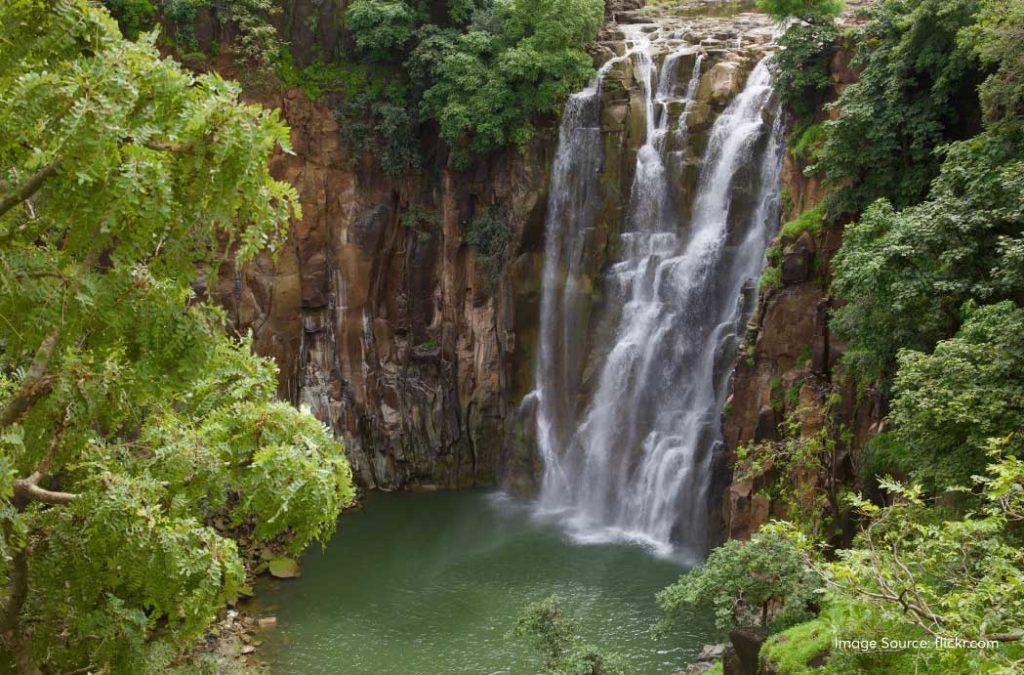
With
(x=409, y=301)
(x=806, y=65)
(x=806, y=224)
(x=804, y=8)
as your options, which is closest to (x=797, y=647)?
(x=806, y=224)

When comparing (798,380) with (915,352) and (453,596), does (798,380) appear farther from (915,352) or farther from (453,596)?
(453,596)

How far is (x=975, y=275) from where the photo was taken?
12.5 m

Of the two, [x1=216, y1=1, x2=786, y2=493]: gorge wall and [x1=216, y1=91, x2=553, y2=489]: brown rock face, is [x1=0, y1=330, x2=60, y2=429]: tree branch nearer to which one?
[x1=216, y1=1, x2=786, y2=493]: gorge wall

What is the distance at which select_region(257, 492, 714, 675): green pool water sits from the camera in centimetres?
1691

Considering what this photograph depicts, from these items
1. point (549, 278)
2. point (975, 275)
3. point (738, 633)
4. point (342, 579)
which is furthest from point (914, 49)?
point (342, 579)

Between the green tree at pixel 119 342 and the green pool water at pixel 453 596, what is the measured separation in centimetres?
1080

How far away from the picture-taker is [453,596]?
65.1ft

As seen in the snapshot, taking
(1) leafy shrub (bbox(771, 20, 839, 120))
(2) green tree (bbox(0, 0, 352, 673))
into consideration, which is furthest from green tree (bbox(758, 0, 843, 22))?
(2) green tree (bbox(0, 0, 352, 673))

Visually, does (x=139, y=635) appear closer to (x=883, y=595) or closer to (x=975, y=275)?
(x=883, y=595)

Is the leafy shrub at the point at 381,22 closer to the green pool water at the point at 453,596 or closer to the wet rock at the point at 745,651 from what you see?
the green pool water at the point at 453,596

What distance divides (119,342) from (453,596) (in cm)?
1522

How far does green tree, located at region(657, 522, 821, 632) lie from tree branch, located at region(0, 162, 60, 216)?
10.5m

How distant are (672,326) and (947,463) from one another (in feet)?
41.0

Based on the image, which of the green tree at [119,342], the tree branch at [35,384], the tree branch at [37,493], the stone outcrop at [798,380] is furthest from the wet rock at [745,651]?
the tree branch at [35,384]
